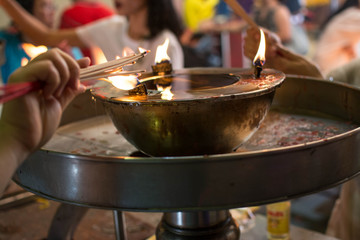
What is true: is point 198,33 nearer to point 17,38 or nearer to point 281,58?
point 17,38

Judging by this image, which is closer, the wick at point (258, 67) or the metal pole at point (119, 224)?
the wick at point (258, 67)

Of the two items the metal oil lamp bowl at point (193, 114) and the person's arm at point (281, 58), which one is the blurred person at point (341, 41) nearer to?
the person's arm at point (281, 58)

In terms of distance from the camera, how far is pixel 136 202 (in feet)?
2.29

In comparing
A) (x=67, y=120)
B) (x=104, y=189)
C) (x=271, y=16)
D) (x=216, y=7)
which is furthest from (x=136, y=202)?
(x=216, y=7)

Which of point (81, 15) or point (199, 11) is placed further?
point (199, 11)

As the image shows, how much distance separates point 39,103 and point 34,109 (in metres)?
0.02

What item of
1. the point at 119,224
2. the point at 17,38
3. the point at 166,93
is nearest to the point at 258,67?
the point at 166,93

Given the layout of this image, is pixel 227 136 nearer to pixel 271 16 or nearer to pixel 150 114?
pixel 150 114

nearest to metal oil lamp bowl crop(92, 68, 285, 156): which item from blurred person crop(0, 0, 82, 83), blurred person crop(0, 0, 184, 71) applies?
blurred person crop(0, 0, 184, 71)

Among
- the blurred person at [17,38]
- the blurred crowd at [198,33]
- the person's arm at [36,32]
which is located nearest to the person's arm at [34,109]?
the blurred crowd at [198,33]

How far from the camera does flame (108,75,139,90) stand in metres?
0.83

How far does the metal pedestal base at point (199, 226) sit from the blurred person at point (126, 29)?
2008 mm

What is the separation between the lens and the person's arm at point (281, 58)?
1.33 m

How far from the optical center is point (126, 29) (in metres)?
3.23
